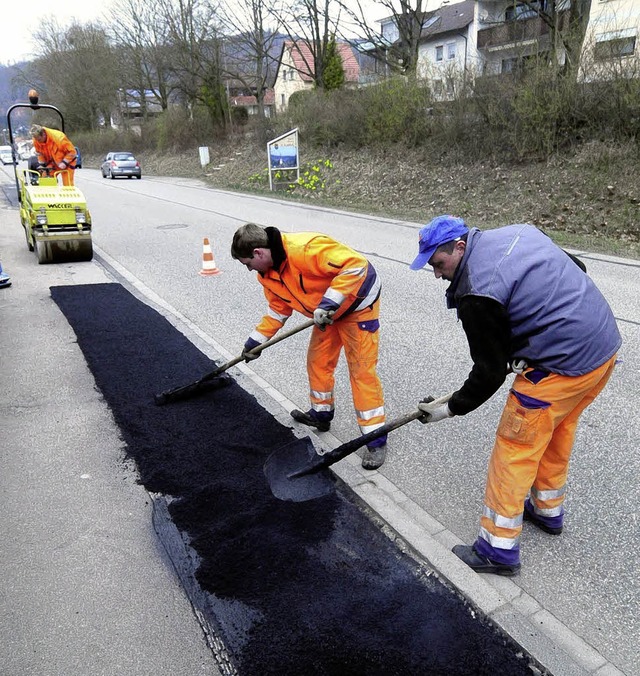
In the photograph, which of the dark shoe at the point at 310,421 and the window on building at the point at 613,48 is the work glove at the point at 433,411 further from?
the window on building at the point at 613,48

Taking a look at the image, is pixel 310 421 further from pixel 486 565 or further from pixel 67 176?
pixel 67 176

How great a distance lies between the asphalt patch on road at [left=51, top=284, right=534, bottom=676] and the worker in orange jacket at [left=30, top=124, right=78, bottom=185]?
7.03 m

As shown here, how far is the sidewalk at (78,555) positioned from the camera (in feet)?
7.92

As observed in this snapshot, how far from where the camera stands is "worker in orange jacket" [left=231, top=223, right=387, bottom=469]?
3465 mm

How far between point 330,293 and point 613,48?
1327 centimetres

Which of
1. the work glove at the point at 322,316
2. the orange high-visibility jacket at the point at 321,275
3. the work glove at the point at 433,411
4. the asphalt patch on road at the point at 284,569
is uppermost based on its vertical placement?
the orange high-visibility jacket at the point at 321,275

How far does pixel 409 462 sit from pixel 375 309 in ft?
3.36

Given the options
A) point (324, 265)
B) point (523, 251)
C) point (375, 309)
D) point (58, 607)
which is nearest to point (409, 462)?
point (375, 309)

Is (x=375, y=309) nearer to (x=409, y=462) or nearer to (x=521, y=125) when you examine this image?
(x=409, y=462)

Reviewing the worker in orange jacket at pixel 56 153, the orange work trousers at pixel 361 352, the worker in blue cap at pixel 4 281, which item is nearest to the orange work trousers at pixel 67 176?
the worker in orange jacket at pixel 56 153

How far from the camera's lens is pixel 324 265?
11.5ft

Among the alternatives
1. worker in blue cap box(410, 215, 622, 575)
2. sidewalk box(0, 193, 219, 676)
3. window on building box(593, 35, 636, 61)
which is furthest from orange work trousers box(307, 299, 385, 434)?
window on building box(593, 35, 636, 61)

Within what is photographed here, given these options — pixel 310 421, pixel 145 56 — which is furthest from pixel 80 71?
pixel 310 421

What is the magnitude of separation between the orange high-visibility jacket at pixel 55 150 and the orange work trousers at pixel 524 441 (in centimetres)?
948
